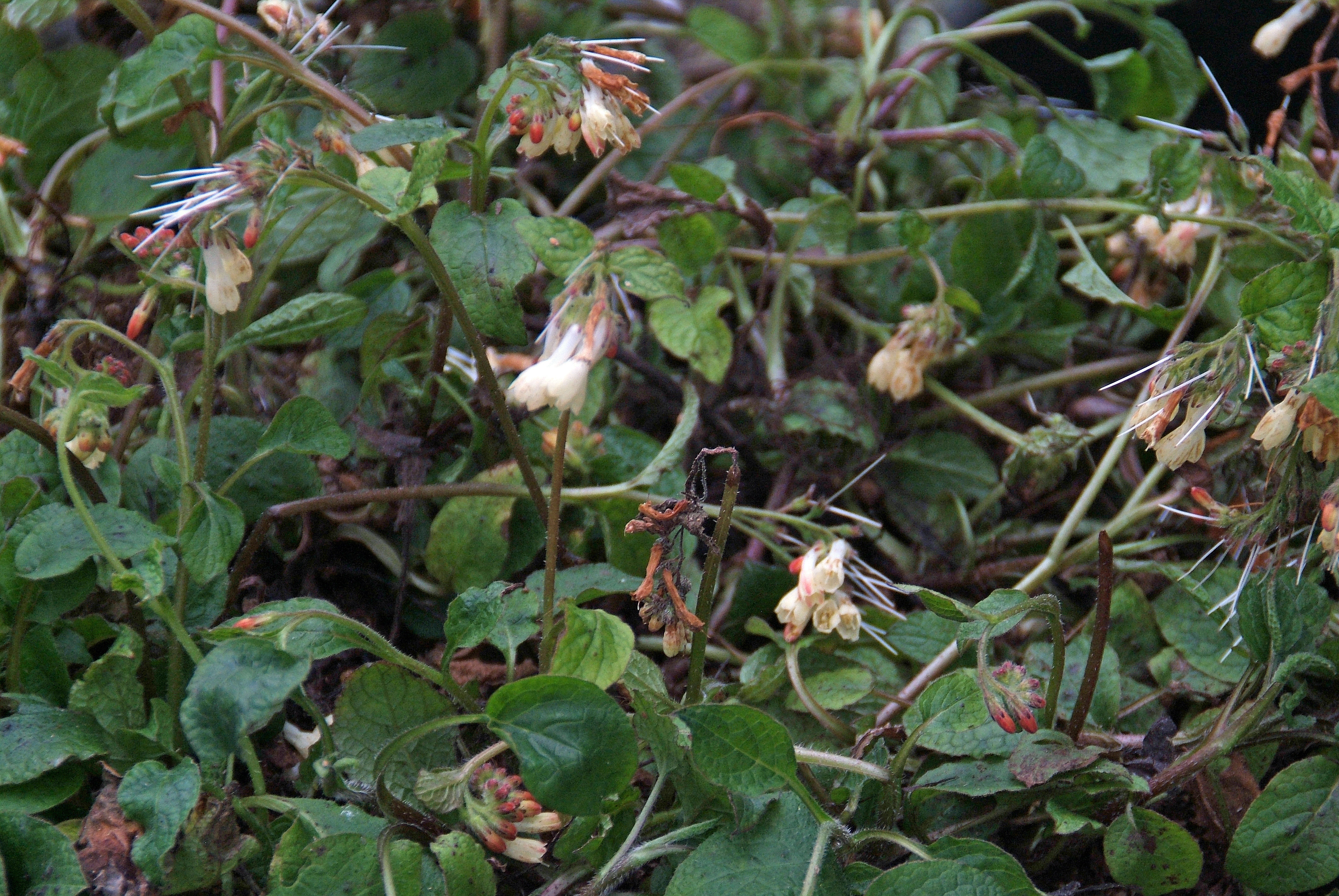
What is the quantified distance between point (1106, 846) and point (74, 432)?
1013 mm

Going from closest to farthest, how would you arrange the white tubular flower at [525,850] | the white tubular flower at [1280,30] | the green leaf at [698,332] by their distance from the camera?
the white tubular flower at [525,850] → the green leaf at [698,332] → the white tubular flower at [1280,30]

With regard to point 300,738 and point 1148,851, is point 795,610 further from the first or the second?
point 300,738

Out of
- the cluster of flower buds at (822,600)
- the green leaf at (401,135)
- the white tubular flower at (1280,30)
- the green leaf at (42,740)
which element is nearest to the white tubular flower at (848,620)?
the cluster of flower buds at (822,600)

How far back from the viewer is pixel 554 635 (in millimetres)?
921

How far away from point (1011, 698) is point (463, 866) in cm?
45

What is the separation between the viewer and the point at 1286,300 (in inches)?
35.1

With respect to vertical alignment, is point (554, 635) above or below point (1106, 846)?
Result: above

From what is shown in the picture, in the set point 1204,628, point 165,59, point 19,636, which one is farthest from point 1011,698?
point 165,59

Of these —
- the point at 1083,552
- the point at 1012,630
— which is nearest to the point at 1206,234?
the point at 1083,552

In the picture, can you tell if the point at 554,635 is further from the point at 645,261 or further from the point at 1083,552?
the point at 1083,552

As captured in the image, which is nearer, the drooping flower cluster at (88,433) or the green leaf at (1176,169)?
the drooping flower cluster at (88,433)

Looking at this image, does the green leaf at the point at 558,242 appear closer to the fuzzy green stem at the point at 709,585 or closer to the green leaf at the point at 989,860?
the fuzzy green stem at the point at 709,585

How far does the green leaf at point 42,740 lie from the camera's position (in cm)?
83

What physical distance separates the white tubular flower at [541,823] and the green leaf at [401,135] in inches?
22.6
